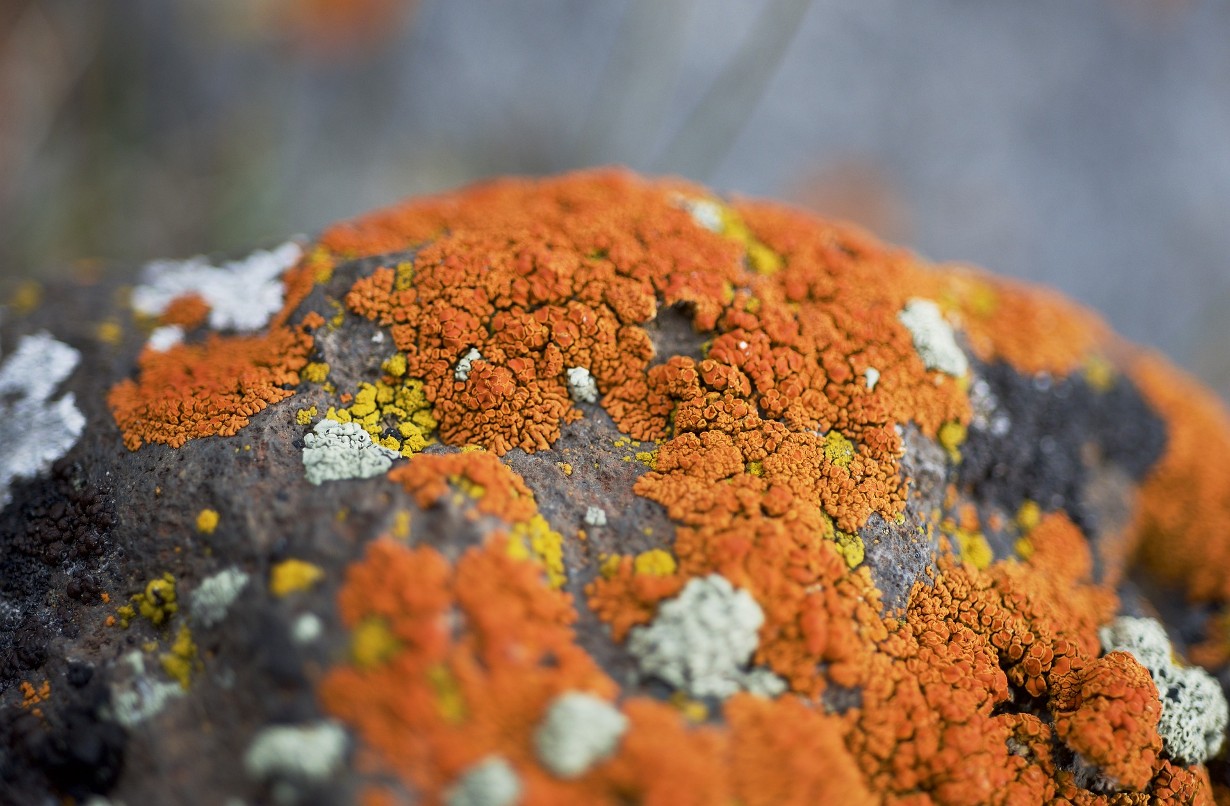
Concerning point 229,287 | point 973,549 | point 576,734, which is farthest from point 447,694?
point 229,287

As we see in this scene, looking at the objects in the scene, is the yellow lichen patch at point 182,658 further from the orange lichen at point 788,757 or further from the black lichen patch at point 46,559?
the orange lichen at point 788,757

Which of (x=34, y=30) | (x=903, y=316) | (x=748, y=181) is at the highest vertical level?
(x=903, y=316)

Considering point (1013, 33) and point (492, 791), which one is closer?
A: point (492, 791)

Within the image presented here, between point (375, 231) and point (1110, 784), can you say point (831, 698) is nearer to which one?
point (1110, 784)

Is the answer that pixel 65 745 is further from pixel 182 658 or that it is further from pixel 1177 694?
pixel 1177 694

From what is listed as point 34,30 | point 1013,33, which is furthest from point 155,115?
point 1013,33

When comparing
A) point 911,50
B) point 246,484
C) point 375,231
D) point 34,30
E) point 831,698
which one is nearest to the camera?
point 831,698

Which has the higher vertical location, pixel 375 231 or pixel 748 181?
pixel 375 231

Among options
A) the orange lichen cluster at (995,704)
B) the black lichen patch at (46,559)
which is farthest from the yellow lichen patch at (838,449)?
the black lichen patch at (46,559)
